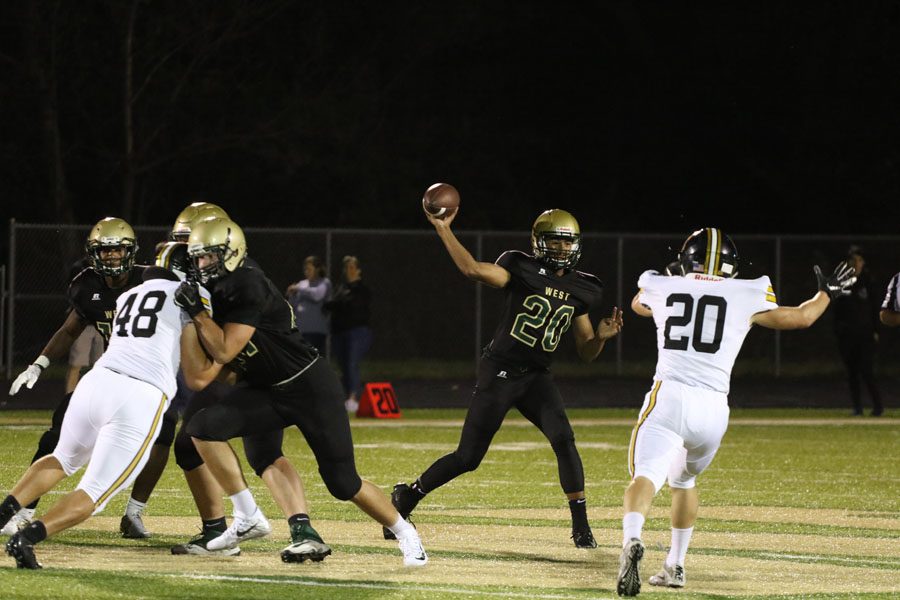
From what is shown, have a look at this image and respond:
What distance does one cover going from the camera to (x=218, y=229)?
7.70 m

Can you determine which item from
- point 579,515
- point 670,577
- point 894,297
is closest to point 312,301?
point 894,297

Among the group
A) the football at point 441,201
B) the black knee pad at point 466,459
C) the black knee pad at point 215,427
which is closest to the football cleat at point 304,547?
the black knee pad at point 215,427

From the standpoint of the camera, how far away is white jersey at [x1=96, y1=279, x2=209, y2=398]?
305 inches

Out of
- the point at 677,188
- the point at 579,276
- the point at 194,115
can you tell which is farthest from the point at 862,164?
the point at 579,276

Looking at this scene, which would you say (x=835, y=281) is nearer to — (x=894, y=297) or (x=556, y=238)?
(x=556, y=238)

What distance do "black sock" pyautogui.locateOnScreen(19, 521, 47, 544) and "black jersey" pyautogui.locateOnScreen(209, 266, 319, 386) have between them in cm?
125

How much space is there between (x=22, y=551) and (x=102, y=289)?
211 centimetres

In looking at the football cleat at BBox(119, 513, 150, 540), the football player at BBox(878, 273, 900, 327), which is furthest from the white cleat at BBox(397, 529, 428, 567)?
the football player at BBox(878, 273, 900, 327)

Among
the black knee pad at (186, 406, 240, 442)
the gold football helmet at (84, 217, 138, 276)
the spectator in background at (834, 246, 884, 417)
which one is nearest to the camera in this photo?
the black knee pad at (186, 406, 240, 442)

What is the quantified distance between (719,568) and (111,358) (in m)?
3.26

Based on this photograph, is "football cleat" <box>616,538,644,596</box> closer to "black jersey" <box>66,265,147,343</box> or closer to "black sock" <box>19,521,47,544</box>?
"black sock" <box>19,521,47,544</box>

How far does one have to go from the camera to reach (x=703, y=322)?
7.75 m

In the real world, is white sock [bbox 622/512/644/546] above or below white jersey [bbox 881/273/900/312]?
below

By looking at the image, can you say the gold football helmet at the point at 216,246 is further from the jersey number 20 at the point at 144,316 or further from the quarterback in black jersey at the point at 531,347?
the quarterback in black jersey at the point at 531,347
